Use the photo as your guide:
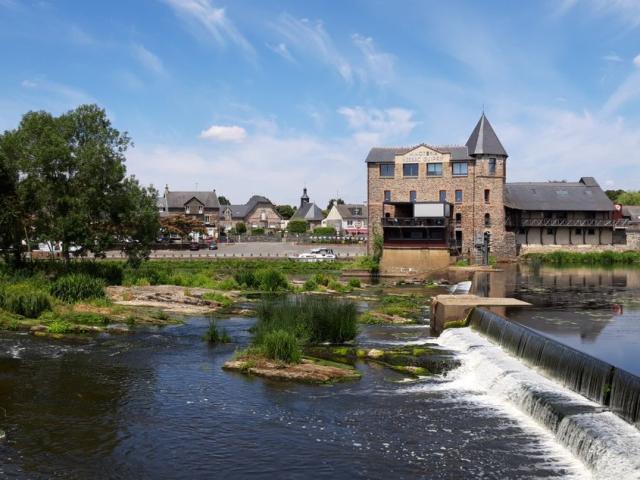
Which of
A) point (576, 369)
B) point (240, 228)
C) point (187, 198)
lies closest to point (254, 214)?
point (240, 228)

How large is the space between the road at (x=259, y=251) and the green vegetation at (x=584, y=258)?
70.3 feet

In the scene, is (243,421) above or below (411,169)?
below

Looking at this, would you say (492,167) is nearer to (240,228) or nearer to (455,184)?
(455,184)

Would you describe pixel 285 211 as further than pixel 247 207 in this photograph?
Yes

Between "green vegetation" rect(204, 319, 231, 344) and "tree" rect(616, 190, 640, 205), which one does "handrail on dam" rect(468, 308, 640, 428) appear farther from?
"tree" rect(616, 190, 640, 205)

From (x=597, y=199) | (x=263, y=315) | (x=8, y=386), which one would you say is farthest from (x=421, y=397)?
(x=597, y=199)

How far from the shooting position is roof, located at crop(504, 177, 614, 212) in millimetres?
79000

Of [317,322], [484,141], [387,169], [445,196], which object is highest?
[484,141]

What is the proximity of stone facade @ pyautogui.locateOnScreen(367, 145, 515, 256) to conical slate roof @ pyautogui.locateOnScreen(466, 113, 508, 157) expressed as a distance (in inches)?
25.5

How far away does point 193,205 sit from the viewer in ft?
403

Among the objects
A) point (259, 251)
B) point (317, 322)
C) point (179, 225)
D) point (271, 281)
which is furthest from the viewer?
point (179, 225)

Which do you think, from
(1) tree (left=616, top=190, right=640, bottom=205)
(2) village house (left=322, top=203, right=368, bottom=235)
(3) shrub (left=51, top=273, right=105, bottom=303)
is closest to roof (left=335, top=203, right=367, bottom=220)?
(2) village house (left=322, top=203, right=368, bottom=235)

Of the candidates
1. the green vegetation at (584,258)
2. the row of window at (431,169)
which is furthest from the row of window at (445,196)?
the green vegetation at (584,258)

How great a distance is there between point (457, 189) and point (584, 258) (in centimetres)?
1735
